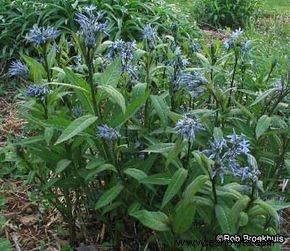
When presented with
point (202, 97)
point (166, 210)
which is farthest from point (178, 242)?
point (202, 97)

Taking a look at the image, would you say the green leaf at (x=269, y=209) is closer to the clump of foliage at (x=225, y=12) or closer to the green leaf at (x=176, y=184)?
the green leaf at (x=176, y=184)

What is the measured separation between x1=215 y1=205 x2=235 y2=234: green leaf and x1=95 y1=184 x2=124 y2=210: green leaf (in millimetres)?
417

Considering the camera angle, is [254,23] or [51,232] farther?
[254,23]

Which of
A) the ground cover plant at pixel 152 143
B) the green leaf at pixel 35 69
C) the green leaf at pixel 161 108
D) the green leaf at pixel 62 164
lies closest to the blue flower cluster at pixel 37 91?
the ground cover plant at pixel 152 143

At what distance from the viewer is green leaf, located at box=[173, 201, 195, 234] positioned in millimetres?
1850

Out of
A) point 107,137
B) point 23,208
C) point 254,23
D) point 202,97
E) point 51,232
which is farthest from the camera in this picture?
point 254,23

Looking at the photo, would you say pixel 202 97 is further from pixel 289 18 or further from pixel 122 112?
pixel 289 18

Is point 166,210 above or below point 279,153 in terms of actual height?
below

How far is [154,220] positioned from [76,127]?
44cm

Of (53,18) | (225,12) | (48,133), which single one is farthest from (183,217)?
(225,12)

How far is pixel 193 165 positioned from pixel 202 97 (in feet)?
1.52

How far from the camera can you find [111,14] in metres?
5.10

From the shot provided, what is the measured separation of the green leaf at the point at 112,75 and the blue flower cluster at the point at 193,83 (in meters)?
0.27

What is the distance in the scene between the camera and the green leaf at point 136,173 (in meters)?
1.98
